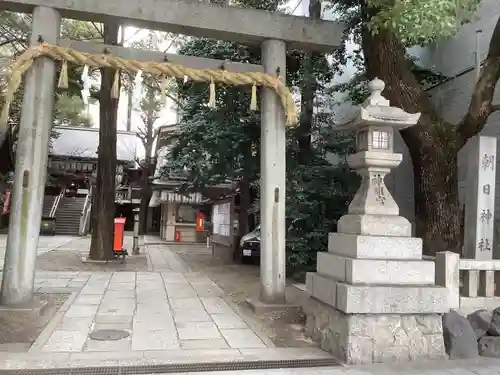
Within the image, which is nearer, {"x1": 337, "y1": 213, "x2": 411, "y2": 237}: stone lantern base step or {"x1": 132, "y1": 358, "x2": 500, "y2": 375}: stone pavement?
{"x1": 132, "y1": 358, "x2": 500, "y2": 375}: stone pavement

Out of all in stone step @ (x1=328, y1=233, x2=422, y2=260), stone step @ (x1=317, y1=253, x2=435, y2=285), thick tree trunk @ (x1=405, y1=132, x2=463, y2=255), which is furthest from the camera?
thick tree trunk @ (x1=405, y1=132, x2=463, y2=255)

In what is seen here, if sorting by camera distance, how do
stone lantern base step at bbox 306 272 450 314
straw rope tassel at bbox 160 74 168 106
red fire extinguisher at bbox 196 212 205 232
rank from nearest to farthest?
stone lantern base step at bbox 306 272 450 314
straw rope tassel at bbox 160 74 168 106
red fire extinguisher at bbox 196 212 205 232

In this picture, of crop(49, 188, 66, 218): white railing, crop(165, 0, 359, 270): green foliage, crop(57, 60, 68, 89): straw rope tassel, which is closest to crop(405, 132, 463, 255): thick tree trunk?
crop(165, 0, 359, 270): green foliage

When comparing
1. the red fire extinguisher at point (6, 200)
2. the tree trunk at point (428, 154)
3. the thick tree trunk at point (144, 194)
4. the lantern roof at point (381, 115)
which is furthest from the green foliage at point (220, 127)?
the red fire extinguisher at point (6, 200)

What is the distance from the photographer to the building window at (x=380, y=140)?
593 centimetres

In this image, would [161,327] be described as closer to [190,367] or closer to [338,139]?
[190,367]

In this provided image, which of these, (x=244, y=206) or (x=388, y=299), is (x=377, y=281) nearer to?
(x=388, y=299)

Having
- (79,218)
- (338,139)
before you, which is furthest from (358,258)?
(79,218)

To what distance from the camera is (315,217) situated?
1120cm

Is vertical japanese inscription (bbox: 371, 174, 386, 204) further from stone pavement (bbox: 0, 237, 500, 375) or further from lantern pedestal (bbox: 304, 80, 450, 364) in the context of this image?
stone pavement (bbox: 0, 237, 500, 375)

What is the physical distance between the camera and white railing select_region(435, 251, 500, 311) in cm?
595

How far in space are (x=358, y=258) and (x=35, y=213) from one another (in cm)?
462

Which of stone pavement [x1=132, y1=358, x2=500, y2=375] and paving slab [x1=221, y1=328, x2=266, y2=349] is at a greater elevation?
paving slab [x1=221, y1=328, x2=266, y2=349]

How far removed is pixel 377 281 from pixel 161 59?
4.61m
